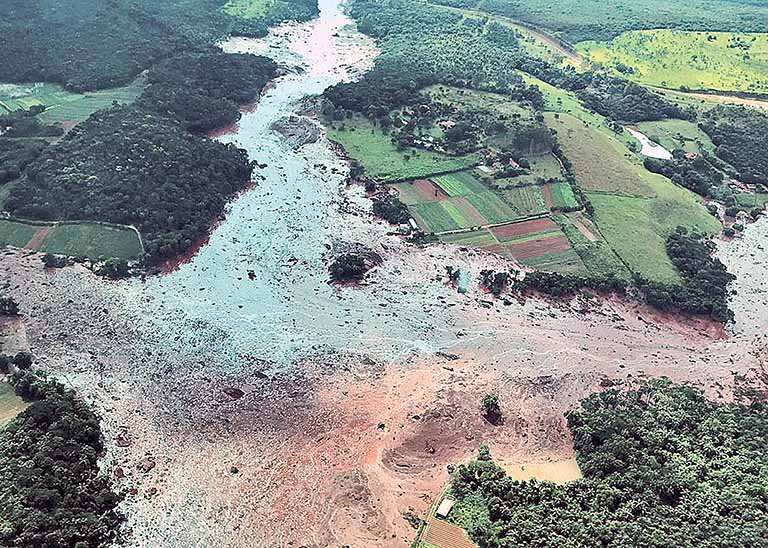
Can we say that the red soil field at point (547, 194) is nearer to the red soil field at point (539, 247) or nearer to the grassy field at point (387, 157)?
the red soil field at point (539, 247)

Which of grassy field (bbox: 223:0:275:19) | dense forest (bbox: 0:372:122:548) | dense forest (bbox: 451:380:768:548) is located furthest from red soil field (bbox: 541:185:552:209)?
grassy field (bbox: 223:0:275:19)

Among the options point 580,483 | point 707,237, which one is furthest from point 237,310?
point 707,237

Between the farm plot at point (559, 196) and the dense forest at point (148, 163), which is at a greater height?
the farm plot at point (559, 196)

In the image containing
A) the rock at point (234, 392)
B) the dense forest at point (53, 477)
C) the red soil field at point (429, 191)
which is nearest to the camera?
the dense forest at point (53, 477)

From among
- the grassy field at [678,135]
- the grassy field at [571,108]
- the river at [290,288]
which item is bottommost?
the river at [290,288]

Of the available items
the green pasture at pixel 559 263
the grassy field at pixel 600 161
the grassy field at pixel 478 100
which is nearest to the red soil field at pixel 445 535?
the green pasture at pixel 559 263

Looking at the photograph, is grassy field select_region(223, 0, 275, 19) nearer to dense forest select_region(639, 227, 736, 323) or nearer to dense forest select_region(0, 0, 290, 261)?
dense forest select_region(0, 0, 290, 261)
